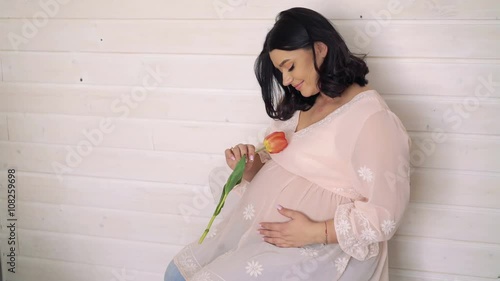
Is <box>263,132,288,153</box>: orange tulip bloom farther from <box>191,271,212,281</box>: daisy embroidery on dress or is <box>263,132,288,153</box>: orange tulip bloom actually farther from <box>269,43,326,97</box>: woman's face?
<box>191,271,212,281</box>: daisy embroidery on dress

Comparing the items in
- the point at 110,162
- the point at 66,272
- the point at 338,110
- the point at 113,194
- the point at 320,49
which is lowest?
the point at 66,272

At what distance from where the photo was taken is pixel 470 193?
1.67 metres

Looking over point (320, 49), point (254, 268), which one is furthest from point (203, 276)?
point (320, 49)

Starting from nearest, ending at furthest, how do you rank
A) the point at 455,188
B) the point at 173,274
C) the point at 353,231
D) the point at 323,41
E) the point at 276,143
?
the point at 353,231, the point at 323,41, the point at 276,143, the point at 173,274, the point at 455,188

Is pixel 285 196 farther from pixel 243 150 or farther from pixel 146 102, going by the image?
pixel 146 102

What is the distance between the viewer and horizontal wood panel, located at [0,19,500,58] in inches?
61.5

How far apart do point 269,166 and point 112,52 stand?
706 millimetres

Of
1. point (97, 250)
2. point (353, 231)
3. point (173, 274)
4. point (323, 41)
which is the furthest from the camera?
point (97, 250)

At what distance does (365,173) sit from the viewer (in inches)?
50.3

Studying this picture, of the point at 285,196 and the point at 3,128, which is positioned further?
the point at 3,128

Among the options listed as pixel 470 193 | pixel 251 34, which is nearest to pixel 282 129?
pixel 251 34

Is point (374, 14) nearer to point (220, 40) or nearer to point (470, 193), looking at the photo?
point (220, 40)
